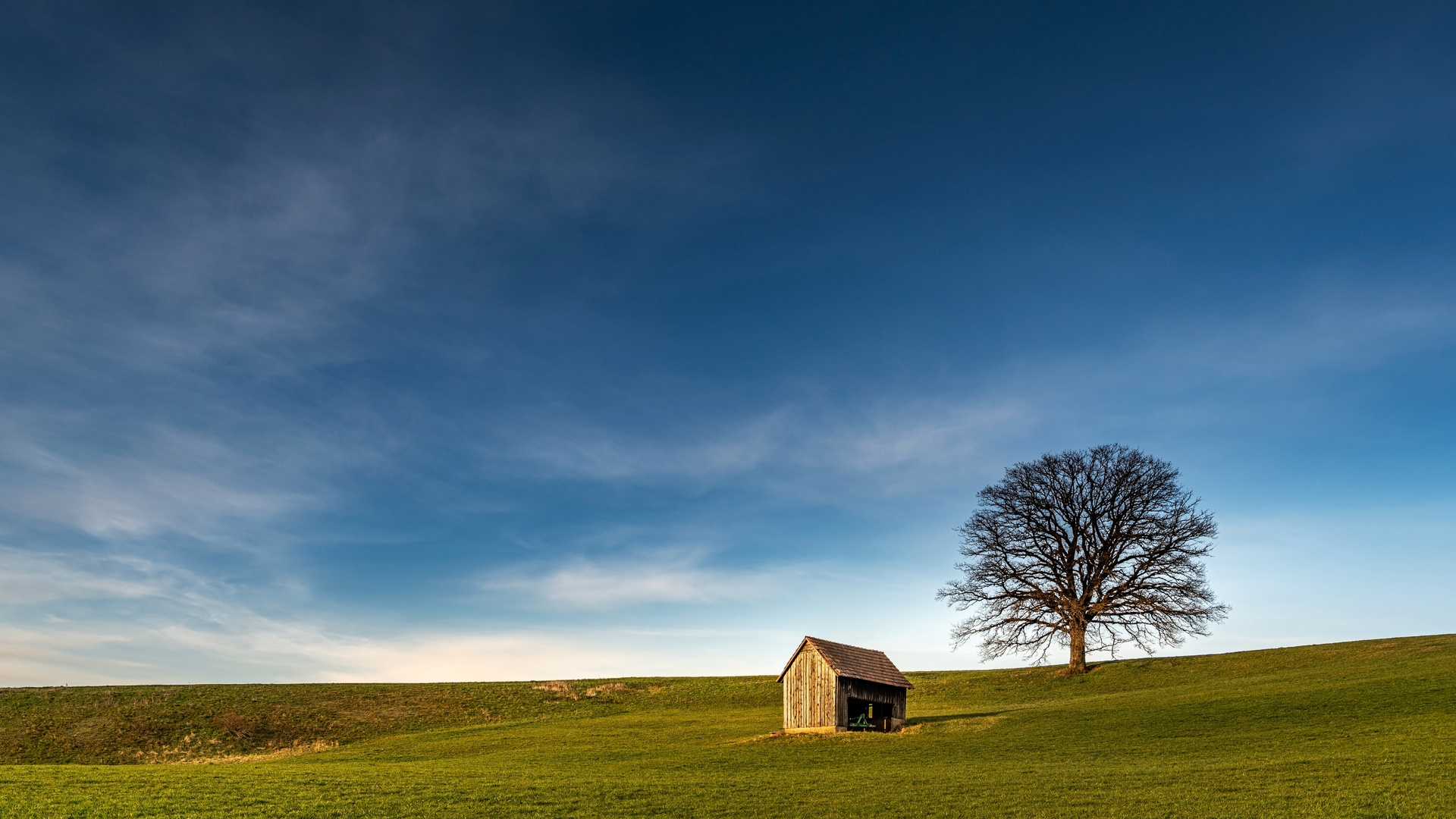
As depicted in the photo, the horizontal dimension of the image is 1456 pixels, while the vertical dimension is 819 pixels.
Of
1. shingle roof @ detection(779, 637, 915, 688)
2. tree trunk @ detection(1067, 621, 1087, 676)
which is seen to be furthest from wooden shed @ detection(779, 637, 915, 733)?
tree trunk @ detection(1067, 621, 1087, 676)

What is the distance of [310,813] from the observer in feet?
67.2

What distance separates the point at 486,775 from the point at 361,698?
44707 mm

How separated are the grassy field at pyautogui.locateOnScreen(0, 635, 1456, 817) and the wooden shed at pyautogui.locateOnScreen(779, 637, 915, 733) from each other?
1.87 m

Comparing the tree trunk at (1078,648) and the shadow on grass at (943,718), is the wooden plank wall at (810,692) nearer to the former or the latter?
the shadow on grass at (943,718)

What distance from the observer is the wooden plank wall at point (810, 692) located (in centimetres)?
4203

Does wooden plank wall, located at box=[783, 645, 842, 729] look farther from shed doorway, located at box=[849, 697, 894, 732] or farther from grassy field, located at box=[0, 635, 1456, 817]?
grassy field, located at box=[0, 635, 1456, 817]

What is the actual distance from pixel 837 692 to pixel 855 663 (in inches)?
95.9

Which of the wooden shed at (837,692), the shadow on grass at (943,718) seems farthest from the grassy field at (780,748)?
the wooden shed at (837,692)

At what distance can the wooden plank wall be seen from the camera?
4203 centimetres

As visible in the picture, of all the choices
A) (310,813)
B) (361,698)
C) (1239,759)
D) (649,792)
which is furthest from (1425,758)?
(361,698)

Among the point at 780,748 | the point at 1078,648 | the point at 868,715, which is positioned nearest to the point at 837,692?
the point at 868,715

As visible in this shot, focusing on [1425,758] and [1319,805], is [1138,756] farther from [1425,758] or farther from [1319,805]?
[1319,805]

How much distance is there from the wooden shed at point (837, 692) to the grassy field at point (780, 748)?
6.14 ft

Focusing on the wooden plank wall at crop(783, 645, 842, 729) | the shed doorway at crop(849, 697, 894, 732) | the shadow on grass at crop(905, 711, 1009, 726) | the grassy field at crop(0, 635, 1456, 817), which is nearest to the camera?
the grassy field at crop(0, 635, 1456, 817)
